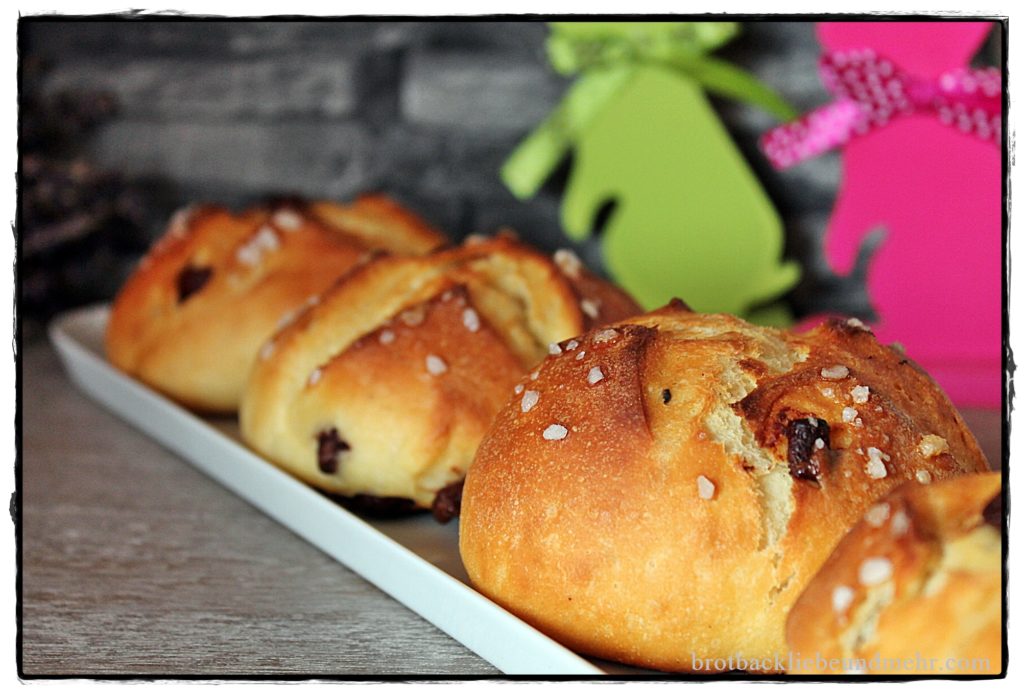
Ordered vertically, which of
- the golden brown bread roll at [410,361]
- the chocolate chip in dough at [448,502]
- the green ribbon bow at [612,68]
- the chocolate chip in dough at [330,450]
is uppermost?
the green ribbon bow at [612,68]

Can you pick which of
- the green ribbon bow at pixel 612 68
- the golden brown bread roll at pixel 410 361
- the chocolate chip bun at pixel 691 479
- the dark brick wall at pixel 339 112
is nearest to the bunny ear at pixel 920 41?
the green ribbon bow at pixel 612 68

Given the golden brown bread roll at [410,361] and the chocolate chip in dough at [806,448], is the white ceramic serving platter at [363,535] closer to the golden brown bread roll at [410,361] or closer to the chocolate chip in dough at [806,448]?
the golden brown bread roll at [410,361]

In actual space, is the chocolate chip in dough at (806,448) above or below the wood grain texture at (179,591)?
above

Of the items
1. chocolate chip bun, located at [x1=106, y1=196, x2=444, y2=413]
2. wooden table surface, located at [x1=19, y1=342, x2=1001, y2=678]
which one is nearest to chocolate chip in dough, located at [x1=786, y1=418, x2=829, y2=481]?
wooden table surface, located at [x1=19, y1=342, x2=1001, y2=678]

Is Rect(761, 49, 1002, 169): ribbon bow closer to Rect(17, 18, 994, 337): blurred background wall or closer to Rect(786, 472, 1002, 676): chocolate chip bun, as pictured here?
Rect(17, 18, 994, 337): blurred background wall

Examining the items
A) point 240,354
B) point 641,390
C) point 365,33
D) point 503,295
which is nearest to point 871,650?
point 641,390

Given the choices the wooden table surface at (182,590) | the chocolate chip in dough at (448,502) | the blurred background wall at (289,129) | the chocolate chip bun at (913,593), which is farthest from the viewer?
the blurred background wall at (289,129)
